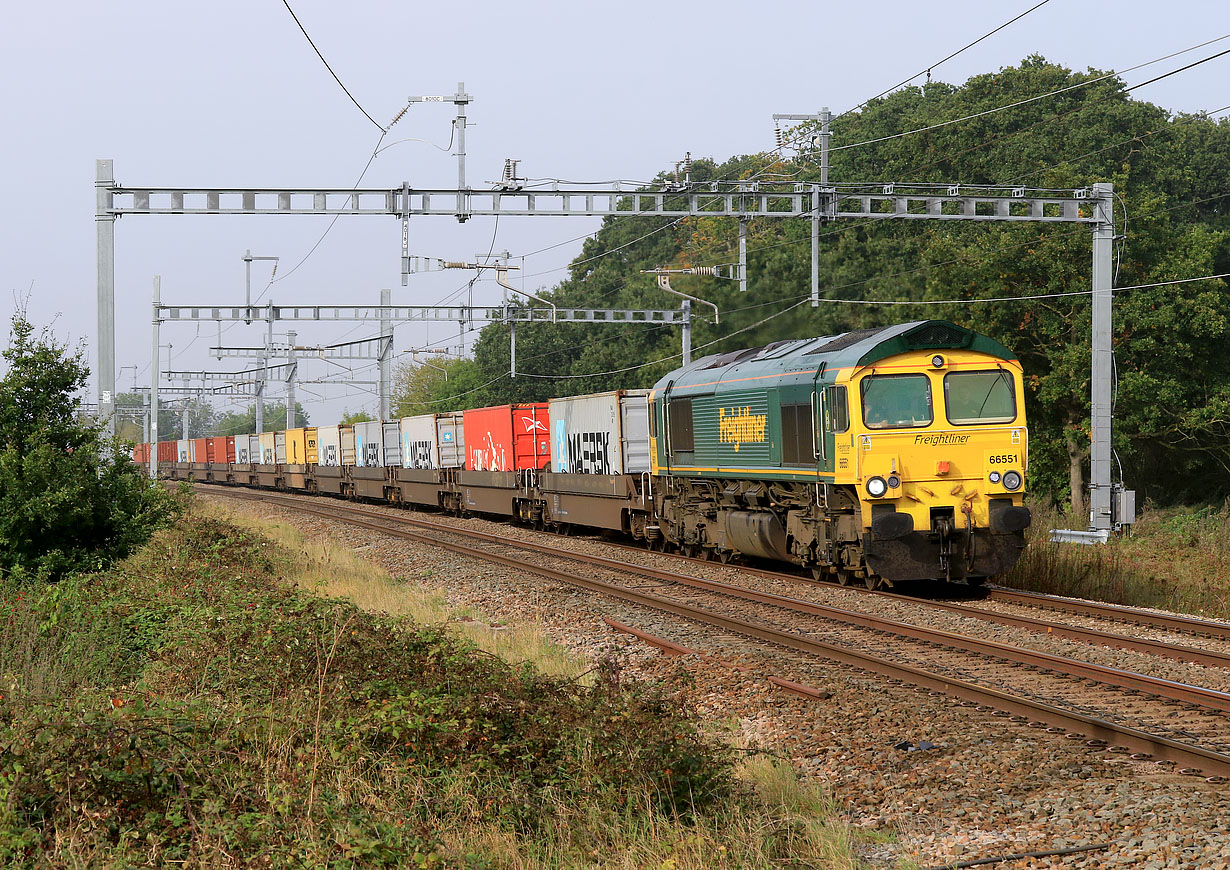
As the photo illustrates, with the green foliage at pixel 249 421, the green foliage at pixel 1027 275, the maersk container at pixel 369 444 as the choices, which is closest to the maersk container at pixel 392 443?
the maersk container at pixel 369 444

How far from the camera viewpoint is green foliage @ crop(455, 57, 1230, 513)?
32906 millimetres

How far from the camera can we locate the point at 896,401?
16.1 metres

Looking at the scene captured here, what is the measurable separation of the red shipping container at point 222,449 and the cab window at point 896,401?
55559 mm

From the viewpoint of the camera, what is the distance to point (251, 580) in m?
15.0

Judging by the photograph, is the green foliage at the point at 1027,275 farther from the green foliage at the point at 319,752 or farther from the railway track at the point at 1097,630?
the green foliage at the point at 319,752

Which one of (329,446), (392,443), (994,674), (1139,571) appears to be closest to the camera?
(994,674)

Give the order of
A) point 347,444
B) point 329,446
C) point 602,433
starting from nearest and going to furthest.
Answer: point 602,433 → point 347,444 → point 329,446

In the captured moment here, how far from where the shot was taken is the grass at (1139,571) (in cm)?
1728

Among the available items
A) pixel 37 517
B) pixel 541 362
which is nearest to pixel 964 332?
pixel 37 517

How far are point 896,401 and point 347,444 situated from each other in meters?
34.5

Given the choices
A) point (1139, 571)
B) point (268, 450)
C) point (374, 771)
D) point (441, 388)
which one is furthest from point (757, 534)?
point (441, 388)

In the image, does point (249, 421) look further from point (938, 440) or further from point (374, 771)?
point (374, 771)

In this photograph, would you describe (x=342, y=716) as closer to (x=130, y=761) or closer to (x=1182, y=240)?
(x=130, y=761)

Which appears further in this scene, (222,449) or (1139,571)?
(222,449)
